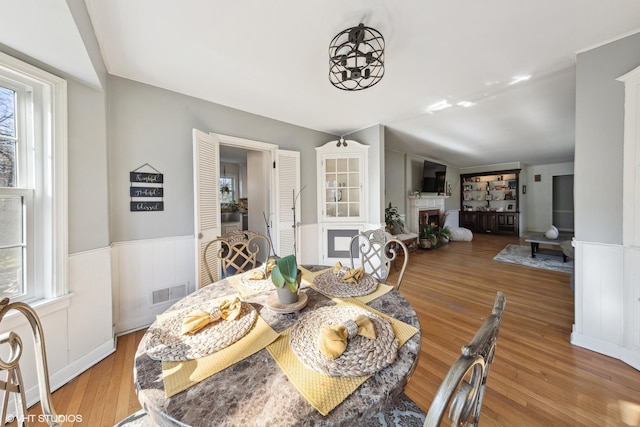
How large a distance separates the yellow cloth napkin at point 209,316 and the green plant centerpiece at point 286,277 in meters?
0.20

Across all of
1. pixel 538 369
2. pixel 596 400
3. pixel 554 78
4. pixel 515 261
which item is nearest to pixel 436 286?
pixel 538 369

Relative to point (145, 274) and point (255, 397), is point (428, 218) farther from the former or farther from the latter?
point (255, 397)

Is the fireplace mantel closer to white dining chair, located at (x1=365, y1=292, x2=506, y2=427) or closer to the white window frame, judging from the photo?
white dining chair, located at (x1=365, y1=292, x2=506, y2=427)

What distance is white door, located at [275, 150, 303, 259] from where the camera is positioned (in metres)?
3.29

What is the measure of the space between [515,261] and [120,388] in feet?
18.8

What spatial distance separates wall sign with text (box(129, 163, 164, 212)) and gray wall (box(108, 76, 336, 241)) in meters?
0.04

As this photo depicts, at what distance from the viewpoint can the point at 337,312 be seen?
1.04 metres

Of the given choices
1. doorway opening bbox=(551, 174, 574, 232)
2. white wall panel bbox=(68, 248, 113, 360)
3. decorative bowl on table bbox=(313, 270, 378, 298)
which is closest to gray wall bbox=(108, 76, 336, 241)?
white wall panel bbox=(68, 248, 113, 360)

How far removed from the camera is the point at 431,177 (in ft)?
20.3

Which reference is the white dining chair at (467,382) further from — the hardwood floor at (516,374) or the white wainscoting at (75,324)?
the white wainscoting at (75,324)

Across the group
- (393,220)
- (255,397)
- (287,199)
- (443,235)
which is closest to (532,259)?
(443,235)

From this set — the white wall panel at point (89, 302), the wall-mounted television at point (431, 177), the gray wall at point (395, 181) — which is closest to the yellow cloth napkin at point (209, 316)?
the white wall panel at point (89, 302)

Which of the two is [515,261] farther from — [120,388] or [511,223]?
[120,388]

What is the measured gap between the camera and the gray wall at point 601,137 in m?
1.71
